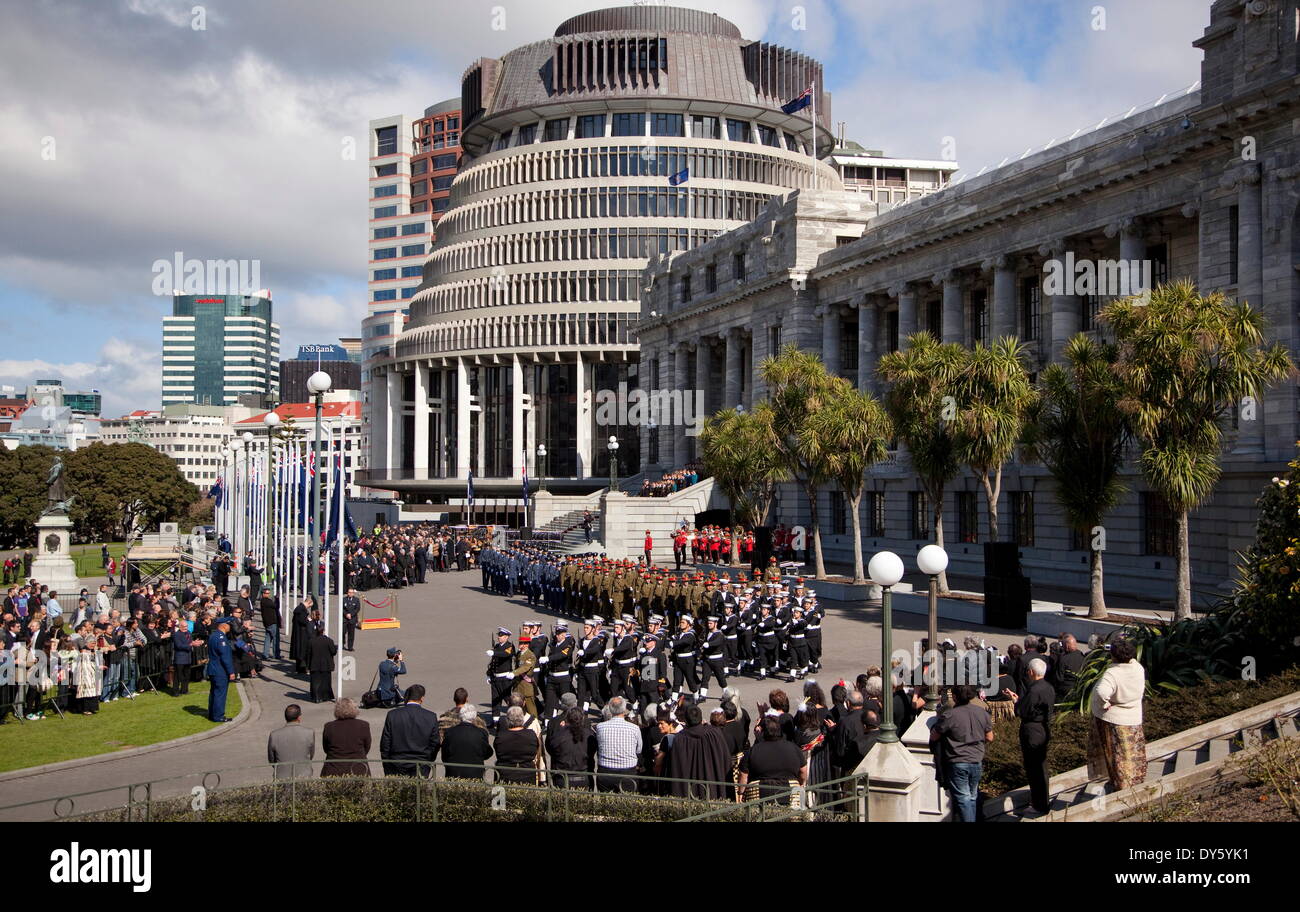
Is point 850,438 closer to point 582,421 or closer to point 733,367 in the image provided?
point 733,367

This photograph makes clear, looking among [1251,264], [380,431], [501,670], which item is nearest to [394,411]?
[380,431]

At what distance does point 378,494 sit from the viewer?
13288 centimetres

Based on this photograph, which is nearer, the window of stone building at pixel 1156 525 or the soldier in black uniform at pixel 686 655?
the soldier in black uniform at pixel 686 655

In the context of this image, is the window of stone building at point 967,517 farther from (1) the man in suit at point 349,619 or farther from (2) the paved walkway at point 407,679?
(1) the man in suit at point 349,619

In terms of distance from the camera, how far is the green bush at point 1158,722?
13.2 m

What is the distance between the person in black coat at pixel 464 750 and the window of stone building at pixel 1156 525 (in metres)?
27.1

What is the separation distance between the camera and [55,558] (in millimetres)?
43375

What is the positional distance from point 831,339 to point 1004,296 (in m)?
12.5

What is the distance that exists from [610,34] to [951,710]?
299ft

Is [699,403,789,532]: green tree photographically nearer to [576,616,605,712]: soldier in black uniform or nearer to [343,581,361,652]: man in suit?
[343,581,361,652]: man in suit

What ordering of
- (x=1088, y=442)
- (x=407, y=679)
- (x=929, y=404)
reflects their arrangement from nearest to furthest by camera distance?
1. (x=407, y=679)
2. (x=1088, y=442)
3. (x=929, y=404)

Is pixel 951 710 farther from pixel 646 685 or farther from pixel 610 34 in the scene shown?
pixel 610 34

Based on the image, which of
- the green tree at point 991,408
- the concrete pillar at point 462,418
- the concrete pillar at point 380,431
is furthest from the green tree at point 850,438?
the concrete pillar at point 380,431
